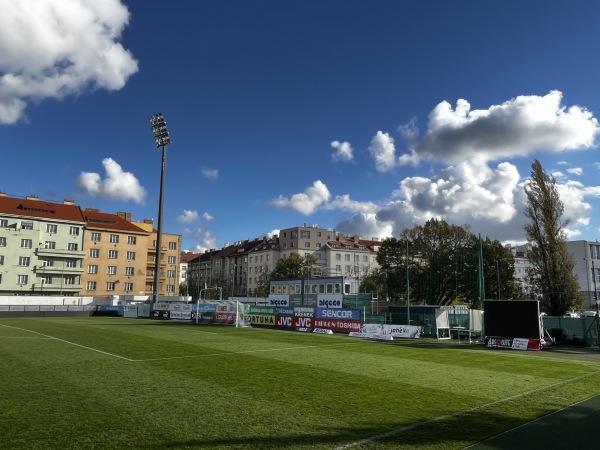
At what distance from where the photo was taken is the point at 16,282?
67.8 metres

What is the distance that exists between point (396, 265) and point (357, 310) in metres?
38.4

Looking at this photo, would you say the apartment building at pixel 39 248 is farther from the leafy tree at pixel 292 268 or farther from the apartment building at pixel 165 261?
the leafy tree at pixel 292 268

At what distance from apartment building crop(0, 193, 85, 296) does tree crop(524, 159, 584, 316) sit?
65824 mm

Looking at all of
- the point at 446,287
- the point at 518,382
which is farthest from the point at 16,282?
the point at 518,382

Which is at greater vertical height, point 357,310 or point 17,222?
point 17,222

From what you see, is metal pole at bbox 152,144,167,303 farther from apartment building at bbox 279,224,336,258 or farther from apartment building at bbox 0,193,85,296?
apartment building at bbox 279,224,336,258

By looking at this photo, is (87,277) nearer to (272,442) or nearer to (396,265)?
(396,265)

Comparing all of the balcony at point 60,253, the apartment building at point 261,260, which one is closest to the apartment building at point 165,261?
the balcony at point 60,253

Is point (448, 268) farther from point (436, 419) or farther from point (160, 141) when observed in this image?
point (436, 419)

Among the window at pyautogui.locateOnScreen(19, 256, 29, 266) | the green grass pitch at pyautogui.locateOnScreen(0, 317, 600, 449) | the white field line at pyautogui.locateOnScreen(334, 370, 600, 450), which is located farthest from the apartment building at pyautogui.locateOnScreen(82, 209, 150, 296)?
the white field line at pyautogui.locateOnScreen(334, 370, 600, 450)

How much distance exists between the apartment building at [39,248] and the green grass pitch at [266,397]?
55.5 meters

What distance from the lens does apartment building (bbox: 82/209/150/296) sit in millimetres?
76562

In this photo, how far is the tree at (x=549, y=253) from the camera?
40.4 metres

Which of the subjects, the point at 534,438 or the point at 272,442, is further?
the point at 534,438
